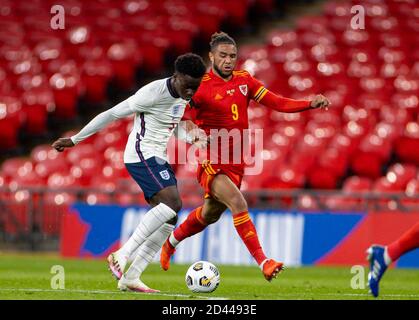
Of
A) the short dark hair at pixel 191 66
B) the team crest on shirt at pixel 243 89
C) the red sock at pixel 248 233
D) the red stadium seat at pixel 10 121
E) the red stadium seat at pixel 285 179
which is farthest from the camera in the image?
the red stadium seat at pixel 10 121

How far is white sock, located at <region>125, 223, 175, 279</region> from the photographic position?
1037 cm

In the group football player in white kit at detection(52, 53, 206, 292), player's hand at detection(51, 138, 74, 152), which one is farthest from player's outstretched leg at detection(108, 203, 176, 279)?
player's hand at detection(51, 138, 74, 152)

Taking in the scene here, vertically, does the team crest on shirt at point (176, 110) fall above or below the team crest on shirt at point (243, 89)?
below

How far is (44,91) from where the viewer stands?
900 inches

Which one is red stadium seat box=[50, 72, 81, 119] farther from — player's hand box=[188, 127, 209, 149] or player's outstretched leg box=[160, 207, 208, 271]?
player's hand box=[188, 127, 209, 149]

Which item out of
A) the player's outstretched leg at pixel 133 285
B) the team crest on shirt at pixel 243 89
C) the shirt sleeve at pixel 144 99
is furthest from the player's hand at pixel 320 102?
the player's outstretched leg at pixel 133 285

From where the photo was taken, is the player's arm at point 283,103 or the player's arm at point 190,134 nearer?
the player's arm at point 190,134

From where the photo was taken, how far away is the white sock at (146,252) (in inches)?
408

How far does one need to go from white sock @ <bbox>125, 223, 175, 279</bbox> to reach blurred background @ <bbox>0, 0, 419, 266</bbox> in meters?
6.67

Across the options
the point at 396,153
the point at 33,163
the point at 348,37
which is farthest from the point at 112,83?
the point at 396,153

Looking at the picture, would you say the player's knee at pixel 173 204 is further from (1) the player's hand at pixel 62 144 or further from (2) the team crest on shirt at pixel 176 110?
(1) the player's hand at pixel 62 144

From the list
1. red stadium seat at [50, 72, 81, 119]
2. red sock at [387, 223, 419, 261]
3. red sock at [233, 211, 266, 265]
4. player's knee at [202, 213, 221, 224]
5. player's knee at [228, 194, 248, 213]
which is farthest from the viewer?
red stadium seat at [50, 72, 81, 119]

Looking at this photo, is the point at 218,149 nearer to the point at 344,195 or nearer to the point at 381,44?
the point at 344,195

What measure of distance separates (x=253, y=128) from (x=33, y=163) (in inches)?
177
